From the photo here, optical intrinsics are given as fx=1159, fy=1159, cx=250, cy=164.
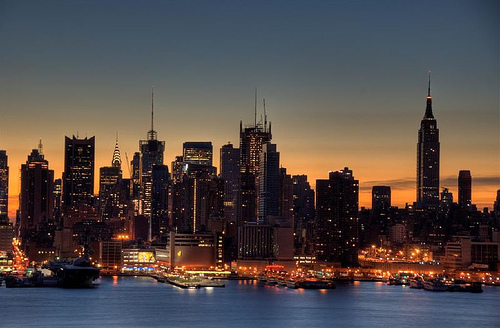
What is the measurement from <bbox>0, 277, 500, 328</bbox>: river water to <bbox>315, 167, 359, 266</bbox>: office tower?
28837 millimetres

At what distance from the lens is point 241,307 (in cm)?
7600

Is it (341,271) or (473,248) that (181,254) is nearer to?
(341,271)

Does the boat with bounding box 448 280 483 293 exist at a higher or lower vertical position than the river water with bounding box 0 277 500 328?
higher

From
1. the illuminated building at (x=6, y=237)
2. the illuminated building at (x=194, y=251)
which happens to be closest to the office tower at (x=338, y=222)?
the illuminated building at (x=194, y=251)

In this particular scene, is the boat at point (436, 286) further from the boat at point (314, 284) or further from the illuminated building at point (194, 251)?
the illuminated building at point (194, 251)

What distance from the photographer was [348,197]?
13462cm

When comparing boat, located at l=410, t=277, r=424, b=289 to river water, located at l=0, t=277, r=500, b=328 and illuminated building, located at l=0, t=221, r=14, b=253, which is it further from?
illuminated building, located at l=0, t=221, r=14, b=253

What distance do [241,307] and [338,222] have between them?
191 feet

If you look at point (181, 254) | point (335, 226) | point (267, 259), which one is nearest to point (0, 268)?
point (181, 254)

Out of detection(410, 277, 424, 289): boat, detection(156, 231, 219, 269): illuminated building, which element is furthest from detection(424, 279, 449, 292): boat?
detection(156, 231, 219, 269): illuminated building

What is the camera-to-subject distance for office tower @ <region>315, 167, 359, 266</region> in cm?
13100

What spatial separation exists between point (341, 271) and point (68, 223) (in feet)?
162

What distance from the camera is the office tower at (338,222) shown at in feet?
430

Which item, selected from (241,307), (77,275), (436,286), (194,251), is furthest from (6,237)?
(241,307)
